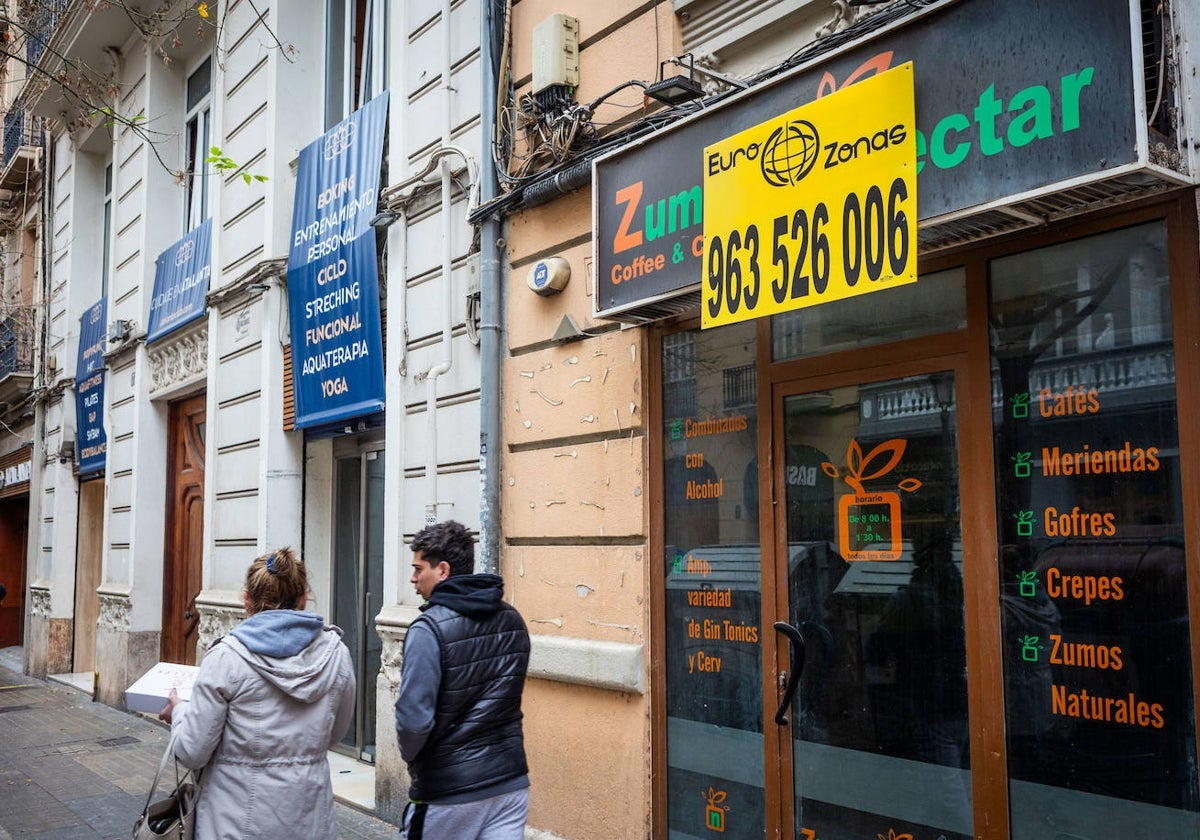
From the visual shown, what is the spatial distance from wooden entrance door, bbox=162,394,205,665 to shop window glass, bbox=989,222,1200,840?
9.74 metres

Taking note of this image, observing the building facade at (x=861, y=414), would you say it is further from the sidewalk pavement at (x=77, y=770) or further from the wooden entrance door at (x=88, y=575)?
the wooden entrance door at (x=88, y=575)

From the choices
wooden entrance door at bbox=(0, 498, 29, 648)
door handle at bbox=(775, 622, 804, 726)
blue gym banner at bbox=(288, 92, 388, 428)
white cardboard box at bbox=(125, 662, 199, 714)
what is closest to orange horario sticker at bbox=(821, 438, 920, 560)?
door handle at bbox=(775, 622, 804, 726)

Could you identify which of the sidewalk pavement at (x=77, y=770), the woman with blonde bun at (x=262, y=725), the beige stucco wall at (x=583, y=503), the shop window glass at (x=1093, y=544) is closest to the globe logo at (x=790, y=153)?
the shop window glass at (x=1093, y=544)

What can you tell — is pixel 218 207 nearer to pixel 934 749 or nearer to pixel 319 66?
pixel 319 66

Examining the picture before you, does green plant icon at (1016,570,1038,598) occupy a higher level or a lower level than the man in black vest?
higher

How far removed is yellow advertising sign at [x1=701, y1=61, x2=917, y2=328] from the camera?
13.2 ft

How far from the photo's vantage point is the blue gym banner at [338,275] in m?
8.06

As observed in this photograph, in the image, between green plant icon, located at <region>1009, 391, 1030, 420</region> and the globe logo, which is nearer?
green plant icon, located at <region>1009, 391, 1030, 420</region>

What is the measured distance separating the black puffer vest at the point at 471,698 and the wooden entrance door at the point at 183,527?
8.87m

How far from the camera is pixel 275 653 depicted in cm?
373

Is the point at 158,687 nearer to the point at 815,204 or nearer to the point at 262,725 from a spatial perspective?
the point at 262,725

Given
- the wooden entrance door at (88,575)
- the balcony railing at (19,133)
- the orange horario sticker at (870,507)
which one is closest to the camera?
the orange horario sticker at (870,507)

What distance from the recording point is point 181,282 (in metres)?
11.6

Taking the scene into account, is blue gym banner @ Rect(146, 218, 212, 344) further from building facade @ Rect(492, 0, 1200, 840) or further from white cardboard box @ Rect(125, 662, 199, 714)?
white cardboard box @ Rect(125, 662, 199, 714)
